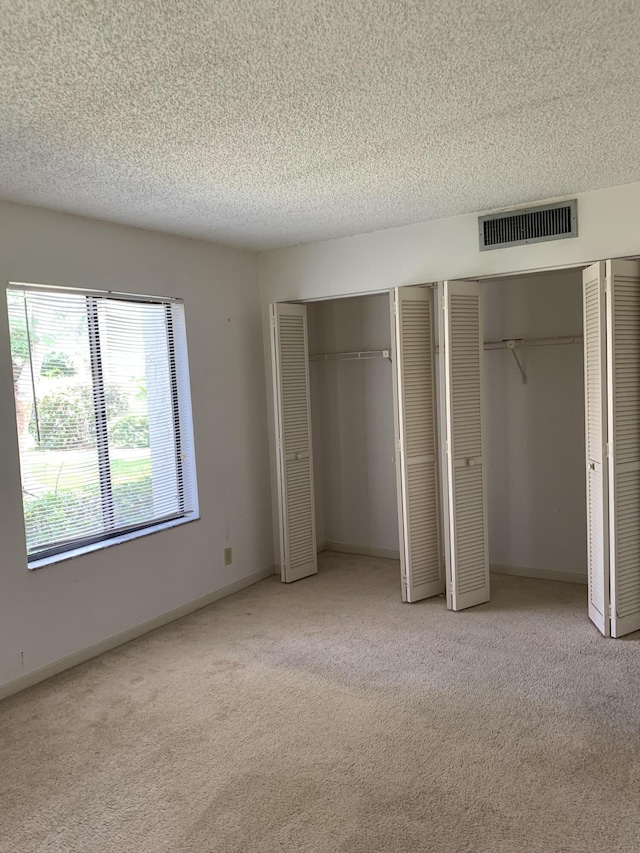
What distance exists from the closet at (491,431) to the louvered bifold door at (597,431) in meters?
0.01

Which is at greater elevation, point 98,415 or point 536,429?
point 98,415

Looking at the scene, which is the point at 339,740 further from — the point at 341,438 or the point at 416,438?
the point at 341,438

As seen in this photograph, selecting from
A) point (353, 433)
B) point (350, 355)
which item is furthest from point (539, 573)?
point (350, 355)

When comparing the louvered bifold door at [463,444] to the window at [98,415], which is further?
the louvered bifold door at [463,444]

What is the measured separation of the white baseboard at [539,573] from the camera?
4.48 m

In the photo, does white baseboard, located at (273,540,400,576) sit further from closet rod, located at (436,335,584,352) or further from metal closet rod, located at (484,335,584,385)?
closet rod, located at (436,335,584,352)

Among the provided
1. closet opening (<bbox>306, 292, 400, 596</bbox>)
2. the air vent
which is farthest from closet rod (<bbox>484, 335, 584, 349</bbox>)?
closet opening (<bbox>306, 292, 400, 596</bbox>)

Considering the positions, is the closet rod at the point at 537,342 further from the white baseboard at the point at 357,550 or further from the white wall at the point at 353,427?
the white baseboard at the point at 357,550

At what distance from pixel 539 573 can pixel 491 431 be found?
3.55 ft

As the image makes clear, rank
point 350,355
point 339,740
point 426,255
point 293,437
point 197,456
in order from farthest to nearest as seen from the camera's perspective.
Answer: point 350,355, point 293,437, point 197,456, point 426,255, point 339,740

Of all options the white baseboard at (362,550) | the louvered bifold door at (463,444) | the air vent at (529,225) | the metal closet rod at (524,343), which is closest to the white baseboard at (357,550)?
the white baseboard at (362,550)

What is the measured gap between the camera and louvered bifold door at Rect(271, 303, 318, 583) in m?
4.56

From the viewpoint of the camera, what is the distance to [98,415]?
→ 146 inches

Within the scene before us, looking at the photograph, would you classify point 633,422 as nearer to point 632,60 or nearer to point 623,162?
point 623,162
